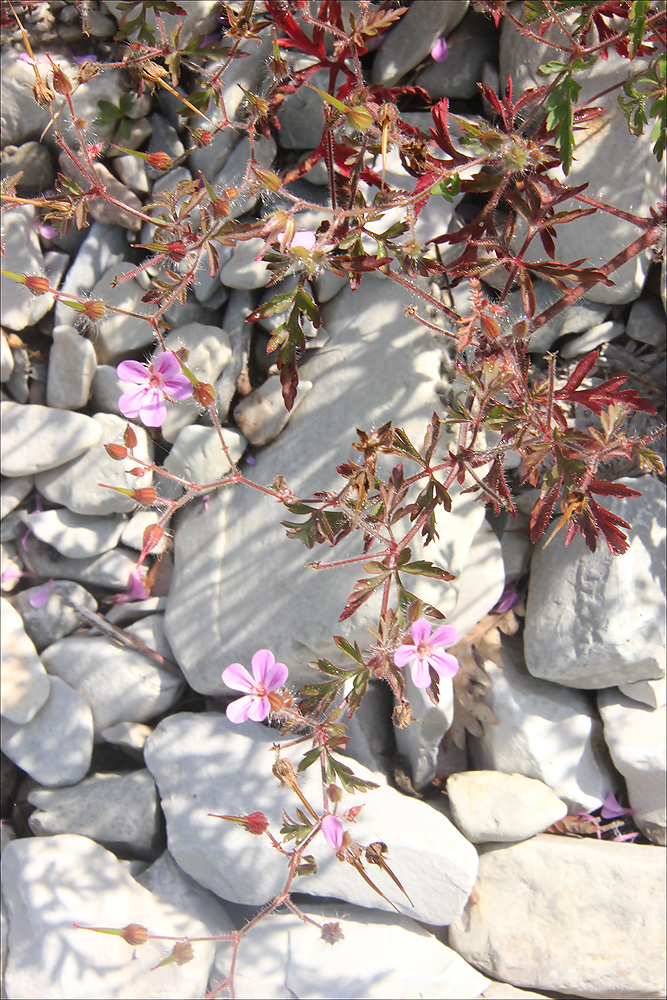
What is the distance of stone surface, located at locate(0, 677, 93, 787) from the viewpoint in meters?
2.89

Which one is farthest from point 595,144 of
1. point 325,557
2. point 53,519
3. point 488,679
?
point 53,519

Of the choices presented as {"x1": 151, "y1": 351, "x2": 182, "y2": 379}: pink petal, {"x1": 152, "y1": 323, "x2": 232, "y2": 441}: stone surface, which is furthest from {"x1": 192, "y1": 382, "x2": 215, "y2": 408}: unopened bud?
{"x1": 152, "y1": 323, "x2": 232, "y2": 441}: stone surface

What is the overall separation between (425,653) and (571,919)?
1450 mm

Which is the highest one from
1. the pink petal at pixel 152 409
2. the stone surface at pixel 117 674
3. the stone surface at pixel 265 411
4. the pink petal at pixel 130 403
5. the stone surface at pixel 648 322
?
the pink petal at pixel 130 403

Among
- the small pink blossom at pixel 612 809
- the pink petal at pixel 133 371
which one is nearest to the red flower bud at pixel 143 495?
the pink petal at pixel 133 371

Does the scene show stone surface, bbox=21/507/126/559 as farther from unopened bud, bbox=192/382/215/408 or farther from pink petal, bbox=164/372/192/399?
unopened bud, bbox=192/382/215/408

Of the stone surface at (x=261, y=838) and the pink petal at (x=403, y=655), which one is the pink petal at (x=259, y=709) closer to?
the pink petal at (x=403, y=655)

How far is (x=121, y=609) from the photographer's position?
2986 millimetres

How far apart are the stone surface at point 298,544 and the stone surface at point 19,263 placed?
104 centimetres

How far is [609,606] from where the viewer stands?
2668mm

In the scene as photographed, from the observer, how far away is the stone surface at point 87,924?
8.73 ft

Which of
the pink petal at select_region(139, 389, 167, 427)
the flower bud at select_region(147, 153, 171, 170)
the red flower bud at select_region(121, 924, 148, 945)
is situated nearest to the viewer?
the pink petal at select_region(139, 389, 167, 427)

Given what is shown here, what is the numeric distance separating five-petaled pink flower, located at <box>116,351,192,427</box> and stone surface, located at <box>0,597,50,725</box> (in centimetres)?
125

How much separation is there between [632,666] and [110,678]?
6.52 feet
